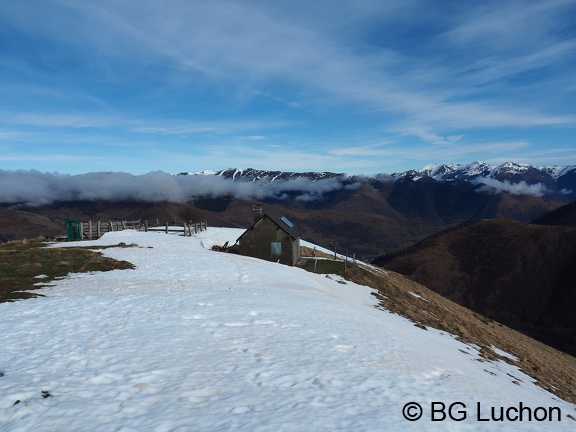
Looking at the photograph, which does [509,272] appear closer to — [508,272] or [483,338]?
[508,272]

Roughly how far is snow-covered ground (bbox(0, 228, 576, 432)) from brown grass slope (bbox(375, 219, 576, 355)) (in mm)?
93395

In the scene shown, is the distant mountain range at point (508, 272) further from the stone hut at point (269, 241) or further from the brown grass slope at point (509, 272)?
the stone hut at point (269, 241)

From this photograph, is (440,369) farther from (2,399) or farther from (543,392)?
(2,399)

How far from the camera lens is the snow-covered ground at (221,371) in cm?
747

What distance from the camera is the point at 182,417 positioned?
23.9ft

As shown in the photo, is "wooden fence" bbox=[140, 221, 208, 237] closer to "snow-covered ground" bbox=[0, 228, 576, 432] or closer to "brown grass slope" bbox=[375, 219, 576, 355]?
"snow-covered ground" bbox=[0, 228, 576, 432]

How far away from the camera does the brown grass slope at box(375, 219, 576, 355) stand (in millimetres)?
106188

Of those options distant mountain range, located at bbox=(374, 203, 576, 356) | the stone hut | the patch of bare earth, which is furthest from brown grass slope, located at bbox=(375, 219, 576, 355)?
the stone hut

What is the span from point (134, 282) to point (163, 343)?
13262 millimetres

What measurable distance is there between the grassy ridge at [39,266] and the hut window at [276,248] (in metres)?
20.9

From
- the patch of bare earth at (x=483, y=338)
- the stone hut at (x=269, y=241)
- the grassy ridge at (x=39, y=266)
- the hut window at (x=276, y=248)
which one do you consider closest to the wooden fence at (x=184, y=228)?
the stone hut at (x=269, y=241)

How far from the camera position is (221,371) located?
9.78 m

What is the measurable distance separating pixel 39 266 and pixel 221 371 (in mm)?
24289

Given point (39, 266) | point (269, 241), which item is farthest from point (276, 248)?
point (39, 266)
